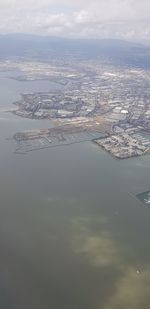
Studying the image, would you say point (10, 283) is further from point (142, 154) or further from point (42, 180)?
point (142, 154)

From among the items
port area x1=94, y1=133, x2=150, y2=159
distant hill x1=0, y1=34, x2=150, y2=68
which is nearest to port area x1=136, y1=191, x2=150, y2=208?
port area x1=94, y1=133, x2=150, y2=159

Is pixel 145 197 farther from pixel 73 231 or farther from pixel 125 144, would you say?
pixel 125 144

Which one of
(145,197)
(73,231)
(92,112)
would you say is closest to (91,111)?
(92,112)

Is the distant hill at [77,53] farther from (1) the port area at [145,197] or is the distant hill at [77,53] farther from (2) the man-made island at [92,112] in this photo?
(1) the port area at [145,197]

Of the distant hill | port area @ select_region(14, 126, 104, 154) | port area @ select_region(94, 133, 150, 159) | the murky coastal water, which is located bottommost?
the murky coastal water

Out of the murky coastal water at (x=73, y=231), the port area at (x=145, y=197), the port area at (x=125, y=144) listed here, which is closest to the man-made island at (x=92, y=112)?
the port area at (x=125, y=144)

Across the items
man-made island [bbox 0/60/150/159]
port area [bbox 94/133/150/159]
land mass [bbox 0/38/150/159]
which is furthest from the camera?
land mass [bbox 0/38/150/159]

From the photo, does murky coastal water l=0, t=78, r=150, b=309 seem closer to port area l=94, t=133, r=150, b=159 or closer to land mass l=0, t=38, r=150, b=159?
port area l=94, t=133, r=150, b=159
